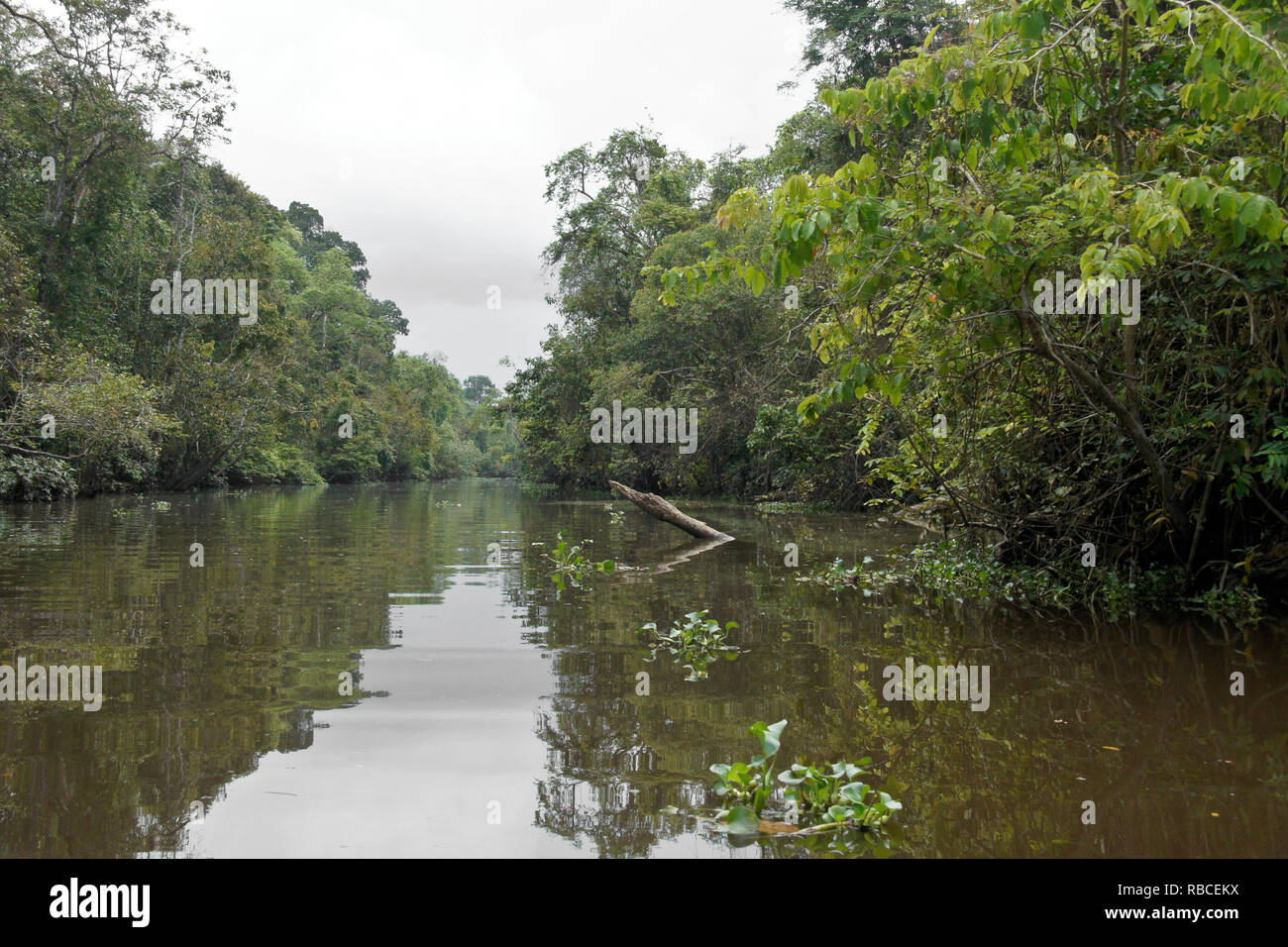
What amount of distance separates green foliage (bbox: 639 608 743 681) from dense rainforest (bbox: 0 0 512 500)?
15918 mm

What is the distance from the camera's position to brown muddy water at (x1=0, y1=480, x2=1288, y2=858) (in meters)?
2.89

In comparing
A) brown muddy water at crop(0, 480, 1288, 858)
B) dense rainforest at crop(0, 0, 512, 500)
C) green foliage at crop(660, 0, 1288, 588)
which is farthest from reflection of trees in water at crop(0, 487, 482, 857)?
dense rainforest at crop(0, 0, 512, 500)

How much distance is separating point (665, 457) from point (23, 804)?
2609 centimetres

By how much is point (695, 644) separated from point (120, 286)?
26764mm

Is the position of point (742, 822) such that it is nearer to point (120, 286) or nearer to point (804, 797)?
point (804, 797)

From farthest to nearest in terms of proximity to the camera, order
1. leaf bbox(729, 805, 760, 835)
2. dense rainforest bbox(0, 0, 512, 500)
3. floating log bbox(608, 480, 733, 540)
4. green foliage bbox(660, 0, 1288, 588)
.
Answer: dense rainforest bbox(0, 0, 512, 500)
floating log bbox(608, 480, 733, 540)
green foliage bbox(660, 0, 1288, 588)
leaf bbox(729, 805, 760, 835)

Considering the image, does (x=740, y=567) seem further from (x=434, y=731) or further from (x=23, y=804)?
(x=23, y=804)

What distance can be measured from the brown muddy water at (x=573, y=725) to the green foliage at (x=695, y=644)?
0.16 metres

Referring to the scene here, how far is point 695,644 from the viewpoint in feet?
18.6

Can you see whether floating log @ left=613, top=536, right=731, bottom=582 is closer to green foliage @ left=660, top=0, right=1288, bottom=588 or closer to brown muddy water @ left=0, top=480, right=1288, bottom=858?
brown muddy water @ left=0, top=480, right=1288, bottom=858

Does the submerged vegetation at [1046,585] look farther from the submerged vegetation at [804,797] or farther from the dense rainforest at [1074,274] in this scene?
the submerged vegetation at [804,797]

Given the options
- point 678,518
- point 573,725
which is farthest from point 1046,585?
point 678,518

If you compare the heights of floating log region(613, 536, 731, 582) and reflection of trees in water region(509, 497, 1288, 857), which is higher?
floating log region(613, 536, 731, 582)
